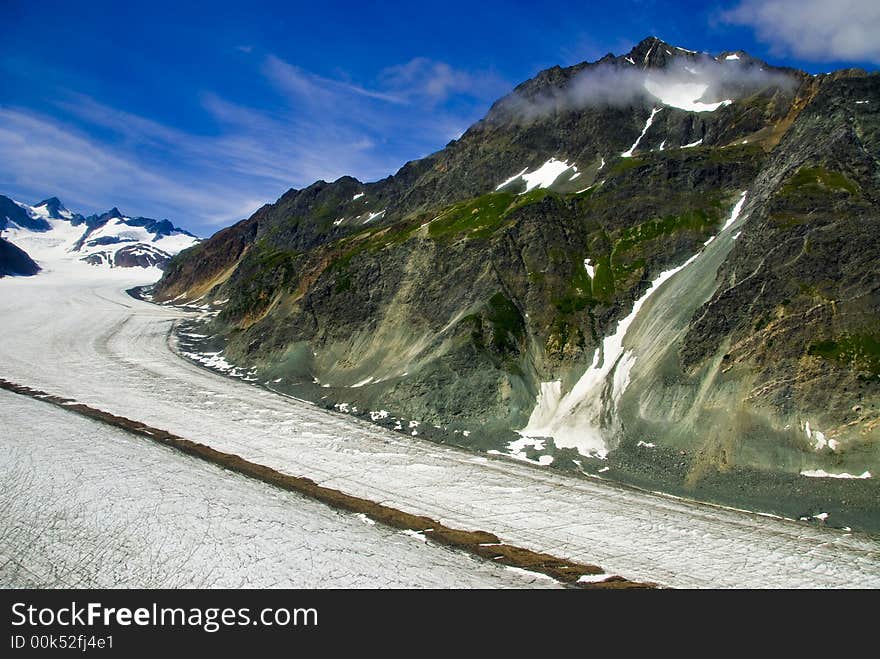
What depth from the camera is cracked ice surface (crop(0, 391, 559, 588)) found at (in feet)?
65.2

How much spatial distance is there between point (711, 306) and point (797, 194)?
1120cm

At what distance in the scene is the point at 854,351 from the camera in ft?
100

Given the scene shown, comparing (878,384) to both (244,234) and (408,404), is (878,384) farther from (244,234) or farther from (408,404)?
(244,234)

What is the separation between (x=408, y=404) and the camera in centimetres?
4106

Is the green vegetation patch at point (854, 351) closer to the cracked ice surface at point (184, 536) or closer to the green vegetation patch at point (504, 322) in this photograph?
the green vegetation patch at point (504, 322)

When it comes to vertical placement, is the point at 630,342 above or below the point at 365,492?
above

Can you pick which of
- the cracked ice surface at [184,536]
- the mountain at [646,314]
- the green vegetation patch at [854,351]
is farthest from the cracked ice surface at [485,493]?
the green vegetation patch at [854,351]

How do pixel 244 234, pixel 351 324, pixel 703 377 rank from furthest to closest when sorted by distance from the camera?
pixel 244 234 → pixel 351 324 → pixel 703 377

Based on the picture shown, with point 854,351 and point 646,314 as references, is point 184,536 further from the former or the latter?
point 646,314

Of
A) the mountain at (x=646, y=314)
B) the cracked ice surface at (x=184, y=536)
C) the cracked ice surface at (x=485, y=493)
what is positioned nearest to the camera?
the cracked ice surface at (x=184, y=536)

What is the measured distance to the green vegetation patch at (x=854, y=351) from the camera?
2975cm

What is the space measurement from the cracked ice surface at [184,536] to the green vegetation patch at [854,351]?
2307cm
